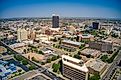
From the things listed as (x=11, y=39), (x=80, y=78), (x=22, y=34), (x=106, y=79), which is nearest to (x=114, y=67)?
(x=106, y=79)

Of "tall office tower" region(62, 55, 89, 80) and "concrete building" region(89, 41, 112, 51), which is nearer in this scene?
"tall office tower" region(62, 55, 89, 80)

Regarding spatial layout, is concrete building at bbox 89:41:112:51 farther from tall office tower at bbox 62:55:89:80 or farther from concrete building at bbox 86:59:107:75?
tall office tower at bbox 62:55:89:80

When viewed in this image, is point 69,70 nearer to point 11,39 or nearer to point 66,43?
point 66,43

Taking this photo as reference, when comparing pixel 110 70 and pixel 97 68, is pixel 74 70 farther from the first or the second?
pixel 110 70

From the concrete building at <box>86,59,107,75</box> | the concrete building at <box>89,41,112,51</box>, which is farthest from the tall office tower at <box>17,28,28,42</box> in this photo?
the concrete building at <box>86,59,107,75</box>

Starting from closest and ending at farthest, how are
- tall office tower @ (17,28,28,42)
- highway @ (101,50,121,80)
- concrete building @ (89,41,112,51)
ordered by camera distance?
highway @ (101,50,121,80)
concrete building @ (89,41,112,51)
tall office tower @ (17,28,28,42)

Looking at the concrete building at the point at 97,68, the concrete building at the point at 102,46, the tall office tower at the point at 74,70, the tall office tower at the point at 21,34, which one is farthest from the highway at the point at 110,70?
the tall office tower at the point at 21,34

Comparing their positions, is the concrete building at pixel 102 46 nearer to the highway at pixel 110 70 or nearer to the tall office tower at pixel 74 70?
the highway at pixel 110 70

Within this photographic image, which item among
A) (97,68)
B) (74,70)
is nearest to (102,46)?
(97,68)
